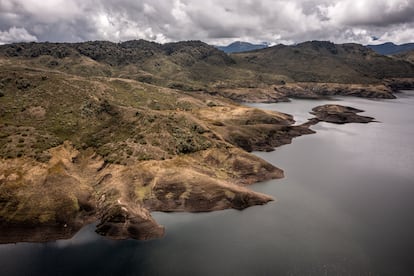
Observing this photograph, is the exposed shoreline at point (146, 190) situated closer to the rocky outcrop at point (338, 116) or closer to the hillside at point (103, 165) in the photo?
the hillside at point (103, 165)

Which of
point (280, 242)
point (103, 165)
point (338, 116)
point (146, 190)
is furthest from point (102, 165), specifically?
point (338, 116)

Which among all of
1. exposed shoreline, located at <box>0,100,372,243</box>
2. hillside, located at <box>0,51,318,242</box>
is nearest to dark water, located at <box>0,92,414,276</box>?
exposed shoreline, located at <box>0,100,372,243</box>

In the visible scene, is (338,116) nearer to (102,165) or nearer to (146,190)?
(146,190)

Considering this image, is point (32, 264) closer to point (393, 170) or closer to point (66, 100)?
point (66, 100)

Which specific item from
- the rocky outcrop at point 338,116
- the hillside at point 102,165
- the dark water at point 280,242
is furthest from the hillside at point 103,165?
the rocky outcrop at point 338,116

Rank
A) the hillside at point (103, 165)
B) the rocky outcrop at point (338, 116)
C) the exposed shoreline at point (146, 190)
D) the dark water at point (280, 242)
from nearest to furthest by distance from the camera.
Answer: the dark water at point (280, 242) → the exposed shoreline at point (146, 190) → the hillside at point (103, 165) → the rocky outcrop at point (338, 116)

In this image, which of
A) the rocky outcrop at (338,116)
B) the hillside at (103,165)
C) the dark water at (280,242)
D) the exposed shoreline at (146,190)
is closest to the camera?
the dark water at (280,242)

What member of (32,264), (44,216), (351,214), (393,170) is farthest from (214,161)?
(393,170)

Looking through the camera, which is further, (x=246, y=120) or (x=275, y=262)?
A: (x=246, y=120)
